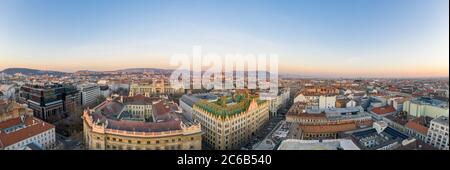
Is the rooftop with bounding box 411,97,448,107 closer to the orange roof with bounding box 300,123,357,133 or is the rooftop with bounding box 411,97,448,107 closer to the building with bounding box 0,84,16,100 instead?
the orange roof with bounding box 300,123,357,133

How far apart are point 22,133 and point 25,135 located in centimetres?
6

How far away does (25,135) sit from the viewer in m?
4.20

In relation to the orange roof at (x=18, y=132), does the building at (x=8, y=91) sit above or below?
above

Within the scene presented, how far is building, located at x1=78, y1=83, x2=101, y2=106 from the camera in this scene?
32.2ft

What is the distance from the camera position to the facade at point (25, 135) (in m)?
3.73

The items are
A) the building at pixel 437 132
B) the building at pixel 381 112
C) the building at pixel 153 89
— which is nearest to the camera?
the building at pixel 437 132

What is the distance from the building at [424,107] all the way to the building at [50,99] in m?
9.40

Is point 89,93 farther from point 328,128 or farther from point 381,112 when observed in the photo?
point 381,112

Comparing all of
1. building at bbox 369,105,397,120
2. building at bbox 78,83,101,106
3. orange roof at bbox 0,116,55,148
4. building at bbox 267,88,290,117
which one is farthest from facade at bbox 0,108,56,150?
building at bbox 369,105,397,120

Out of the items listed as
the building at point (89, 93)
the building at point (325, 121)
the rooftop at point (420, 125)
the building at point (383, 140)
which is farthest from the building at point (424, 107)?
the building at point (89, 93)

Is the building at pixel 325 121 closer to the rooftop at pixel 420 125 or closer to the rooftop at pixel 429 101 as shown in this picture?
the rooftop at pixel 420 125

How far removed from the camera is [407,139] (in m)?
4.25

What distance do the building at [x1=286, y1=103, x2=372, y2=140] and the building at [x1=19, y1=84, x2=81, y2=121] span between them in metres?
6.66

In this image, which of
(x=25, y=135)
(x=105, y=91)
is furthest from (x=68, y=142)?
(x=105, y=91)
